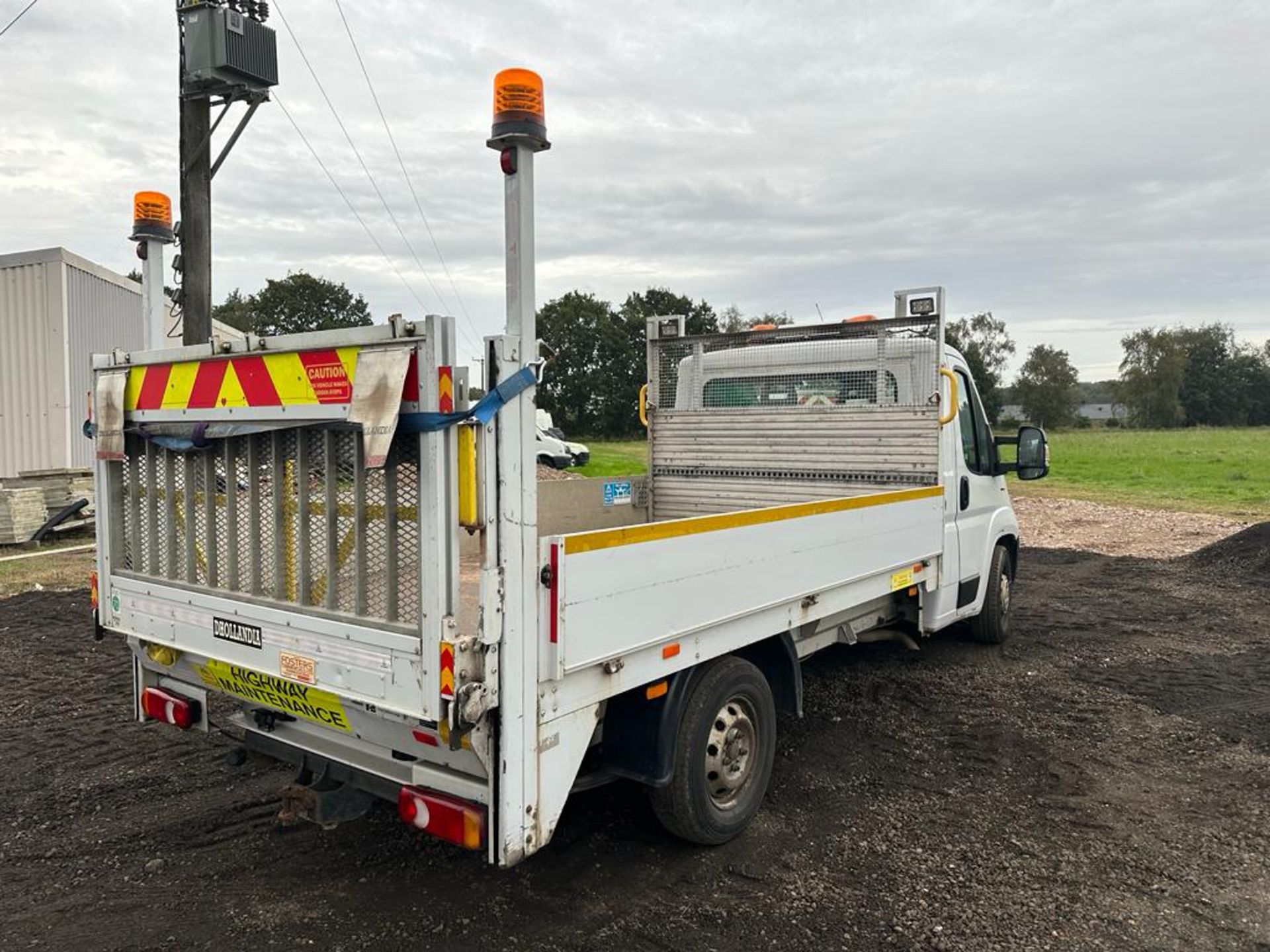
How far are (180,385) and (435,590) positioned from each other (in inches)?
58.7

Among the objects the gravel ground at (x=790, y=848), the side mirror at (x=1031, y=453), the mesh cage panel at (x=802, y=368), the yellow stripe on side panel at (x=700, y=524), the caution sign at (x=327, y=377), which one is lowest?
the gravel ground at (x=790, y=848)

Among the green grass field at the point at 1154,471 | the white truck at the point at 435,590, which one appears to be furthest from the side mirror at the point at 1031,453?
the green grass field at the point at 1154,471

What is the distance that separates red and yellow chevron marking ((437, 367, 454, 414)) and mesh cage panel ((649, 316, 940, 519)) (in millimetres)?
3727

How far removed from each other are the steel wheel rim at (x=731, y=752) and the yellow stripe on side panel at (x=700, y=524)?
2.58 feet

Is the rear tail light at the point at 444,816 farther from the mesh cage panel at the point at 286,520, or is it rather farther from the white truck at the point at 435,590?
the mesh cage panel at the point at 286,520

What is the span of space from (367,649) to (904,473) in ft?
12.7

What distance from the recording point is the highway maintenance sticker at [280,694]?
3.18 m

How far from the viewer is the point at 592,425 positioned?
48.3 metres

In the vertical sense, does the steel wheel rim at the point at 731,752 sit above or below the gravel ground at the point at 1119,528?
above

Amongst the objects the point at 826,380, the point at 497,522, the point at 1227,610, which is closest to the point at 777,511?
the point at 497,522

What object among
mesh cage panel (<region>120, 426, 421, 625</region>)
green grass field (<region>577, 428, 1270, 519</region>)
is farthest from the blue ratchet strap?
green grass field (<region>577, 428, 1270, 519</region>)

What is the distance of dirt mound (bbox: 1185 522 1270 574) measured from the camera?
10633 millimetres

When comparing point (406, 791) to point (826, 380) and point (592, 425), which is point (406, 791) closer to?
point (826, 380)

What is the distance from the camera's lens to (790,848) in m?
3.87
